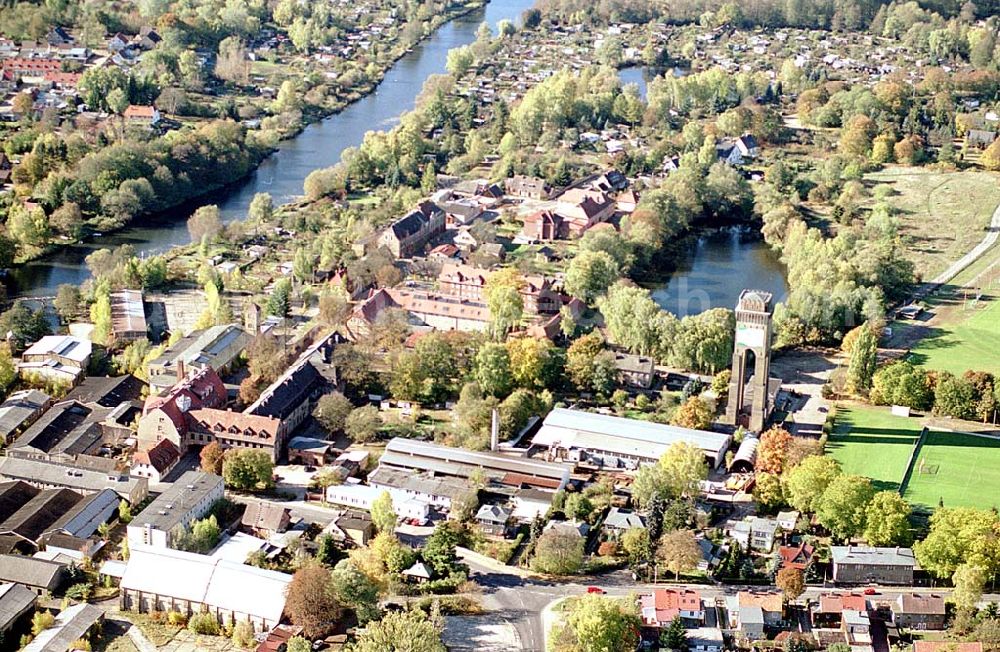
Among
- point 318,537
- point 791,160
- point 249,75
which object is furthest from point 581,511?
point 249,75

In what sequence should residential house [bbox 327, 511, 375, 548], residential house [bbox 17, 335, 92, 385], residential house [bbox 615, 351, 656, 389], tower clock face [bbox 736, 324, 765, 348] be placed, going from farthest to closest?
1. residential house [bbox 615, 351, 656, 389]
2. residential house [bbox 17, 335, 92, 385]
3. tower clock face [bbox 736, 324, 765, 348]
4. residential house [bbox 327, 511, 375, 548]

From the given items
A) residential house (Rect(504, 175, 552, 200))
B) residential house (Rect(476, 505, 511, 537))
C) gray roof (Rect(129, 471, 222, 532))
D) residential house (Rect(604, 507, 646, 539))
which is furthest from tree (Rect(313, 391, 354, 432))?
residential house (Rect(504, 175, 552, 200))

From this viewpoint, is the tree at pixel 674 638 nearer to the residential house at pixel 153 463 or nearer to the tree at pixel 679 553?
the tree at pixel 679 553

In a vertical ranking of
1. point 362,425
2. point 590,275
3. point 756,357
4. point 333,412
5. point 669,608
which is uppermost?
point 756,357

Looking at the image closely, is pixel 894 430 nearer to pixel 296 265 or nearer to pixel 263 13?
pixel 296 265

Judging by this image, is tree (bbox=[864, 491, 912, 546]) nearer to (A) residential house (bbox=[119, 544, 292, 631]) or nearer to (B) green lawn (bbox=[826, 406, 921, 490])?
(B) green lawn (bbox=[826, 406, 921, 490])

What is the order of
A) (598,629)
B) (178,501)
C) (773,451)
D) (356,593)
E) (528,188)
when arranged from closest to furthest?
(598,629), (356,593), (178,501), (773,451), (528,188)

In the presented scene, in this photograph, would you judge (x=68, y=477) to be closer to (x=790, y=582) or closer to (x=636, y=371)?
(x=636, y=371)

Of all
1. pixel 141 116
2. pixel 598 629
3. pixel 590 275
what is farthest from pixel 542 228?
pixel 598 629
